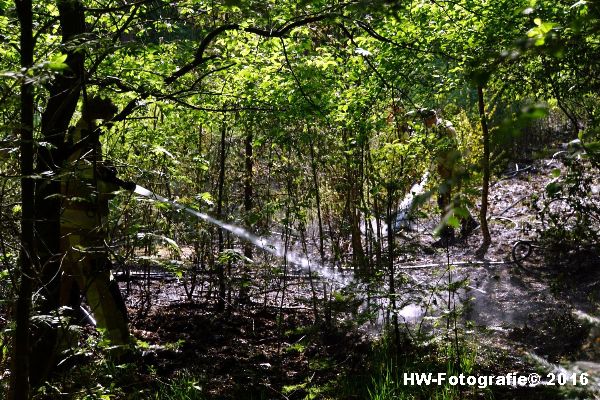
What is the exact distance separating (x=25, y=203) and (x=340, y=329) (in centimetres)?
505

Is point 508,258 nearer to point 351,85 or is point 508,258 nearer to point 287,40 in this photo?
point 351,85

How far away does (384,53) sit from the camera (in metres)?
7.18

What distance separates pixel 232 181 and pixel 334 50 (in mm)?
3247

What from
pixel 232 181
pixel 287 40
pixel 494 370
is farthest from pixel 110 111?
pixel 232 181

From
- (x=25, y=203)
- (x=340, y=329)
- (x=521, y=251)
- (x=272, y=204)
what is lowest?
(x=340, y=329)

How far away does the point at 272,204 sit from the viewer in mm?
7047

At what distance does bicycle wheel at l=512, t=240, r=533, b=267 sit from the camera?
1092cm

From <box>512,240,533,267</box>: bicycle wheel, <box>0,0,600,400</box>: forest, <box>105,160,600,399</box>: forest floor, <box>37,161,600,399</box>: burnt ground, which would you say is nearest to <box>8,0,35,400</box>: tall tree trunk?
<box>0,0,600,400</box>: forest

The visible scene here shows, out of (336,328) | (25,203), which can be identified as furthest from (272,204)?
(25,203)

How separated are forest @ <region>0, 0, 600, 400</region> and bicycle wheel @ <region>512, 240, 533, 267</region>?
0.28 feet

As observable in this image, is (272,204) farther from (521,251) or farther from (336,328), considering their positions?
(521,251)

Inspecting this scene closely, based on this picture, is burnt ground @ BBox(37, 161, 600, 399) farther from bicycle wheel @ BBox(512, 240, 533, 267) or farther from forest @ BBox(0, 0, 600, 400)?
bicycle wheel @ BBox(512, 240, 533, 267)

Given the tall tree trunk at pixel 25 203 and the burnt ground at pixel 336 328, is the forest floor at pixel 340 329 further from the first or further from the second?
the tall tree trunk at pixel 25 203

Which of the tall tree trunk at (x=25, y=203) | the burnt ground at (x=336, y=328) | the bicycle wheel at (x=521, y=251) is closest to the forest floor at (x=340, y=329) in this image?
the burnt ground at (x=336, y=328)
